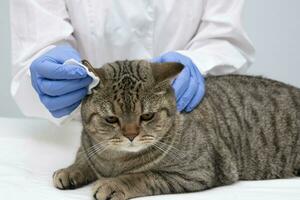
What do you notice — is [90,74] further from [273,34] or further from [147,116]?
[273,34]

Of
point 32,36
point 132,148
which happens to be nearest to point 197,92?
point 132,148

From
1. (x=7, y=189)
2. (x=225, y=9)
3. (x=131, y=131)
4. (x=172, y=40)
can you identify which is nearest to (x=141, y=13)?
(x=172, y=40)

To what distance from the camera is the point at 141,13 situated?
154 cm

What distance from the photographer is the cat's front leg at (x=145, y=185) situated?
1.08 metres

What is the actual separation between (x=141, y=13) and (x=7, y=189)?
0.71 meters

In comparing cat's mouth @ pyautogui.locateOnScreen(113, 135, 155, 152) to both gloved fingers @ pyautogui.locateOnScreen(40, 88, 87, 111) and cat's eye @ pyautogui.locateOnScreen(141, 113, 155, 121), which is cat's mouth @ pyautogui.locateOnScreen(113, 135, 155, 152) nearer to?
cat's eye @ pyautogui.locateOnScreen(141, 113, 155, 121)

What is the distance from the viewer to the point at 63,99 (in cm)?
120

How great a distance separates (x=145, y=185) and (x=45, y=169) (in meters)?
0.32

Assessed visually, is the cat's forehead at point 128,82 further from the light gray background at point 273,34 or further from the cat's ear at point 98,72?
the light gray background at point 273,34

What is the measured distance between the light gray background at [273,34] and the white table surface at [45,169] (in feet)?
2.56

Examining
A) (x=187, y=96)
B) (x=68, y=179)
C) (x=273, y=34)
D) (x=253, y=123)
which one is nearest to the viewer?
(x=68, y=179)

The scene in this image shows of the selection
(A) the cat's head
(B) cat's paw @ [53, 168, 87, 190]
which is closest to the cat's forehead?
(A) the cat's head

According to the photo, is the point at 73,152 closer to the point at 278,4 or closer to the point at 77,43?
the point at 77,43

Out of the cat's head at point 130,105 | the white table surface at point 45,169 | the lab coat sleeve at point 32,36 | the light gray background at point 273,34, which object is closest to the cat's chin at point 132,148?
the cat's head at point 130,105
